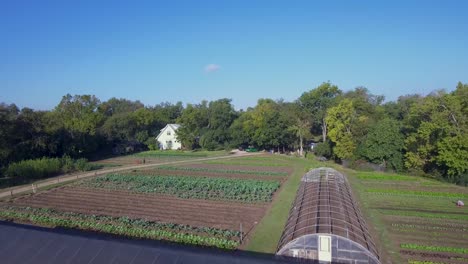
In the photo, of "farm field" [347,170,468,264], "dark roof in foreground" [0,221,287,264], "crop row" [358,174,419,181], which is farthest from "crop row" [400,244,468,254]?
"crop row" [358,174,419,181]

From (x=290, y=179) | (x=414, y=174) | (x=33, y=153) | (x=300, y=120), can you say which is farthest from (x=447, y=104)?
(x=33, y=153)

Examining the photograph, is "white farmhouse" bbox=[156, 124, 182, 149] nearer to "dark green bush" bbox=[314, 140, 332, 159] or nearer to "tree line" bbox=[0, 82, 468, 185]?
"tree line" bbox=[0, 82, 468, 185]

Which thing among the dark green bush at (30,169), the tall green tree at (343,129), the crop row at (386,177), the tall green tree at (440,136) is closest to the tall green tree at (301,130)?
the tall green tree at (343,129)

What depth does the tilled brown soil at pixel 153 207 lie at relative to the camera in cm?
2000

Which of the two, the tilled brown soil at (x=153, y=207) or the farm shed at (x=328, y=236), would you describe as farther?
the tilled brown soil at (x=153, y=207)

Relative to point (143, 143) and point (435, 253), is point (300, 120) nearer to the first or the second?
point (143, 143)

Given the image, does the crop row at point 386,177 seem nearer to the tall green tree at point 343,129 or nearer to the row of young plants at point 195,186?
the tall green tree at point 343,129

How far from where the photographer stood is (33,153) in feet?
139

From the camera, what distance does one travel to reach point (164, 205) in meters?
23.5

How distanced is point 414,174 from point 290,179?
1397 cm

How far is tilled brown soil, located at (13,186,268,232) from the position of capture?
2000 centimetres

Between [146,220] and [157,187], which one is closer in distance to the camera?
[146,220]

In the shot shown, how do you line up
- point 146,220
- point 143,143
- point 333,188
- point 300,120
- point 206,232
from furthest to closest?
point 143,143 < point 300,120 < point 333,188 < point 146,220 < point 206,232

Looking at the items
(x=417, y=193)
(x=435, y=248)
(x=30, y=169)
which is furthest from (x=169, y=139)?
(x=435, y=248)
